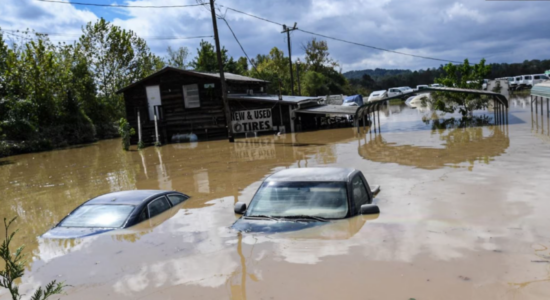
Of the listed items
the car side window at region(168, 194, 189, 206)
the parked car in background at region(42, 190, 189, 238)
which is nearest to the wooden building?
the car side window at region(168, 194, 189, 206)

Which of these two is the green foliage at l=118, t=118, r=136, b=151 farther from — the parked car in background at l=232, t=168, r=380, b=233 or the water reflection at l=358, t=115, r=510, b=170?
the parked car in background at l=232, t=168, r=380, b=233

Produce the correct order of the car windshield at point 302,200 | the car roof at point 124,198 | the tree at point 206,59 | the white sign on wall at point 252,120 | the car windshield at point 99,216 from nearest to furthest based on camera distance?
1. the car windshield at point 302,200
2. the car windshield at point 99,216
3. the car roof at point 124,198
4. the white sign on wall at point 252,120
5. the tree at point 206,59

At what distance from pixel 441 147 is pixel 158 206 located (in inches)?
589

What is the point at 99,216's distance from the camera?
8414mm

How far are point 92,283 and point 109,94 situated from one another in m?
55.5

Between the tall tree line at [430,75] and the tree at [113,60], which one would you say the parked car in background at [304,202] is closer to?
the tree at [113,60]

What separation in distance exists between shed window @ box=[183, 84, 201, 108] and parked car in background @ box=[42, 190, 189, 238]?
86.4ft

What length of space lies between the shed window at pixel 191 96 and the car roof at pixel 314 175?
27.9 meters

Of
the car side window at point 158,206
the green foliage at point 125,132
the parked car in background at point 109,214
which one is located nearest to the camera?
the parked car in background at point 109,214

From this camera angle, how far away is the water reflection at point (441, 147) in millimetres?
16797

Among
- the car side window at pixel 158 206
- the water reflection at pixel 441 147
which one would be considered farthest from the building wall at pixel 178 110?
the car side window at pixel 158 206

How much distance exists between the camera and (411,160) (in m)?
17.4

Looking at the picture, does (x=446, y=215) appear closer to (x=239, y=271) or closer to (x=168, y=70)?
(x=239, y=271)

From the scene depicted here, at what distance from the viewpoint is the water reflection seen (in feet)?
55.1
